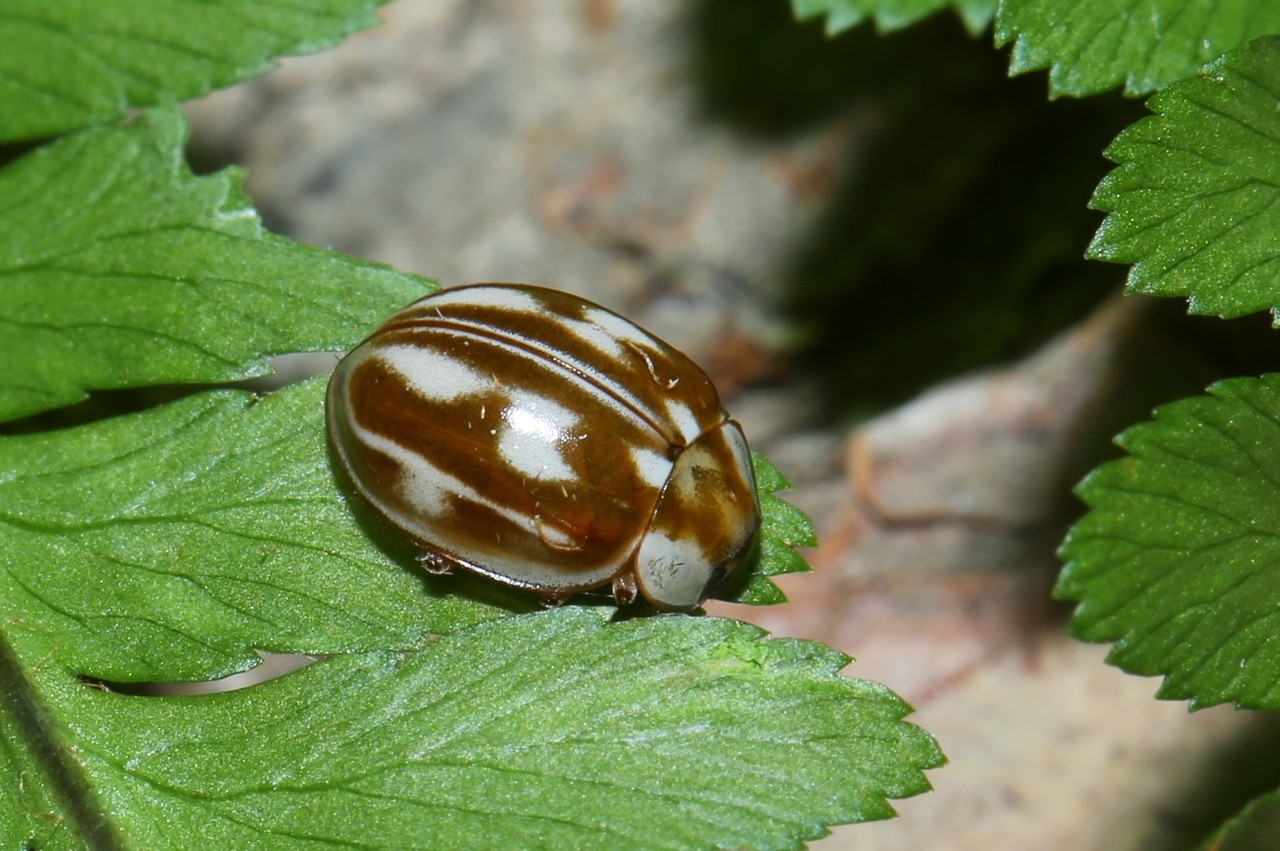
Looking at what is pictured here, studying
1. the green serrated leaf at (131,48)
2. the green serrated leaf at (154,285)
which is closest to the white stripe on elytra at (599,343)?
the green serrated leaf at (154,285)

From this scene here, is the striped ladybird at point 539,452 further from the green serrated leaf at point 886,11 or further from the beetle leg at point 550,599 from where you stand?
the green serrated leaf at point 886,11

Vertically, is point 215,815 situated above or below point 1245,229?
below

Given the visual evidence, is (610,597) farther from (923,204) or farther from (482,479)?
(923,204)

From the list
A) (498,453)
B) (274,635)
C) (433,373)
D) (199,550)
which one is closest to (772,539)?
(498,453)

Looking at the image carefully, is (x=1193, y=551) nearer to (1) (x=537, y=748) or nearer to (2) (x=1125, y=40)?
(2) (x=1125, y=40)

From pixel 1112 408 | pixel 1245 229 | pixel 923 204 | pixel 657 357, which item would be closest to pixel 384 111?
pixel 923 204
